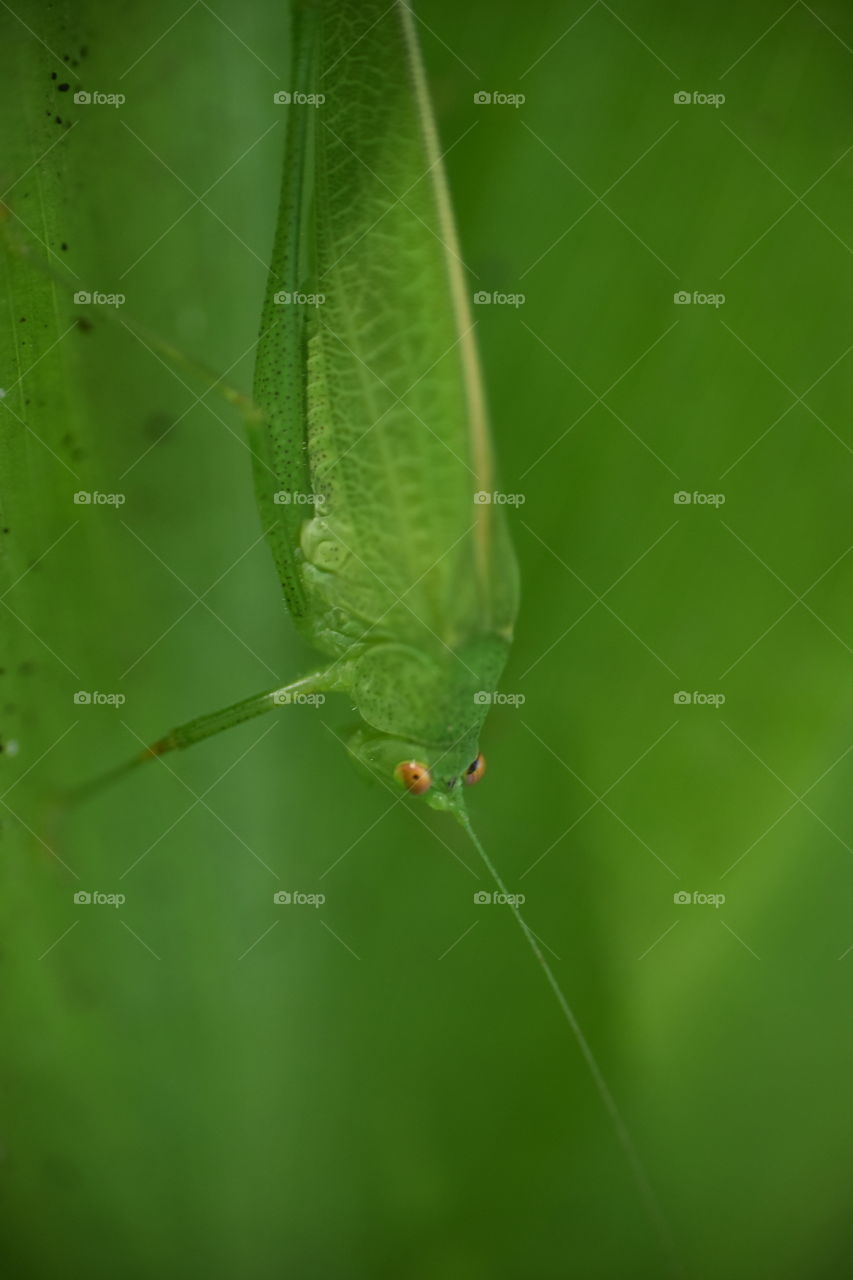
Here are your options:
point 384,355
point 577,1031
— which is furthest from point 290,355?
Result: point 577,1031

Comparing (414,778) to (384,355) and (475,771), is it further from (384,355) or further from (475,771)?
(384,355)

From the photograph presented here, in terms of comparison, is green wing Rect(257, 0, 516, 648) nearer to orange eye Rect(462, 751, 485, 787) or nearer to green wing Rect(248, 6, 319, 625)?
green wing Rect(248, 6, 319, 625)

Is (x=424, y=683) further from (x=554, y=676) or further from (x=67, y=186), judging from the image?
(x=67, y=186)

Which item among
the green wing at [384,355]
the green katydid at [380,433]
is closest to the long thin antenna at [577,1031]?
the green katydid at [380,433]

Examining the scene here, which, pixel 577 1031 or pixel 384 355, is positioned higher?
pixel 384 355

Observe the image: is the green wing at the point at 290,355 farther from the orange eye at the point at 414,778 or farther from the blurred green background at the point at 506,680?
the orange eye at the point at 414,778

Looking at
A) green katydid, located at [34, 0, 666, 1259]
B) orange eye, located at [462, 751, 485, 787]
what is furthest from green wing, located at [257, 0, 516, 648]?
orange eye, located at [462, 751, 485, 787]

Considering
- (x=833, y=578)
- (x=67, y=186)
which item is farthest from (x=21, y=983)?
(x=833, y=578)
